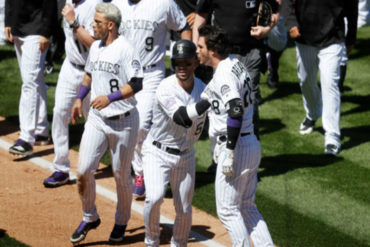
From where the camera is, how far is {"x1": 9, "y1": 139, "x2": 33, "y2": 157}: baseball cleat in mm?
8414

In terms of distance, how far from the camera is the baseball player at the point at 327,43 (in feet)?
29.1

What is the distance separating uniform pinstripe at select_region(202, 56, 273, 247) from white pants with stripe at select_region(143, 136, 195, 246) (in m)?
0.36

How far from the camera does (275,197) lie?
24.8 ft

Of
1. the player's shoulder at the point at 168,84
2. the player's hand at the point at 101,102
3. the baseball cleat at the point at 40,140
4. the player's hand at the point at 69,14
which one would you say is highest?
the player's hand at the point at 69,14

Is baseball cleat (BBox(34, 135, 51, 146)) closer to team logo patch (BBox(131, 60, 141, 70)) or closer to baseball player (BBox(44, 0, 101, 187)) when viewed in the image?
baseball player (BBox(44, 0, 101, 187))

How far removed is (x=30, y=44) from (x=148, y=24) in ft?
6.27

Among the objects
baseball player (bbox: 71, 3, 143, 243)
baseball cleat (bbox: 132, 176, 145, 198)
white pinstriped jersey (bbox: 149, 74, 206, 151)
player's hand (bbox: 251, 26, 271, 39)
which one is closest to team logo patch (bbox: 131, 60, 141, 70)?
baseball player (bbox: 71, 3, 143, 243)

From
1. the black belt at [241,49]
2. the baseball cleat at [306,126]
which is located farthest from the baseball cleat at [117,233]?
the baseball cleat at [306,126]

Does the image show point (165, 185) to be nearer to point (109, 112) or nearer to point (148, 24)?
point (109, 112)

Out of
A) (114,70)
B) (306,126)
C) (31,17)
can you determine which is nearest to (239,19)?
(114,70)

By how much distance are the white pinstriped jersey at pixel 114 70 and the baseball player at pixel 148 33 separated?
3.43 ft

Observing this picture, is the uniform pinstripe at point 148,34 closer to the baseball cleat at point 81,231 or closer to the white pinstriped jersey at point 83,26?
the white pinstriped jersey at point 83,26

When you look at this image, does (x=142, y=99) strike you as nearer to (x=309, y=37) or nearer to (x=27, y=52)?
(x=27, y=52)

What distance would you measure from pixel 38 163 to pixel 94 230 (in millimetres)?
2071
